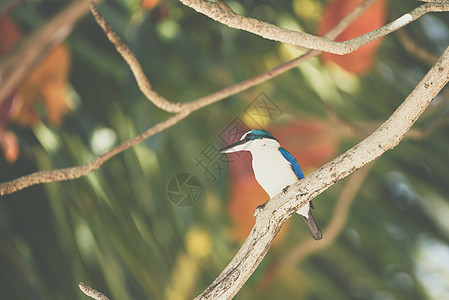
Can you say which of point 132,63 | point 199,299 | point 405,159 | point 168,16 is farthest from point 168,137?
point 199,299

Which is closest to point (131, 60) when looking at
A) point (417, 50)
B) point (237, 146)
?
point (237, 146)

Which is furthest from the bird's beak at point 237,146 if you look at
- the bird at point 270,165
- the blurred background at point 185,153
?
the blurred background at point 185,153

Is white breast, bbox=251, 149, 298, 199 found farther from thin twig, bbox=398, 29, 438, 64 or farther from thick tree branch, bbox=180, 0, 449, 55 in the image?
thin twig, bbox=398, 29, 438, 64

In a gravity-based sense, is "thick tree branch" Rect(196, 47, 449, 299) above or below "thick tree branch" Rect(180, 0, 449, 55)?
below

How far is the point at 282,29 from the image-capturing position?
360 mm

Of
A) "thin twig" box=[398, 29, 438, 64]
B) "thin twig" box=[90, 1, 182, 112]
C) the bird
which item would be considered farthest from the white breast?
"thin twig" box=[398, 29, 438, 64]

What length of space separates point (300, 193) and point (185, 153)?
2.19 ft

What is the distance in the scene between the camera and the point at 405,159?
1.12 metres

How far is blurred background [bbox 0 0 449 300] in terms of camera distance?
0.87 metres

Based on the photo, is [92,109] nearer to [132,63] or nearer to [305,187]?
[132,63]

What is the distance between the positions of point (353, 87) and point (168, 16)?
0.33 m

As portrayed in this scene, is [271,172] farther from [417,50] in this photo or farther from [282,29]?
[417,50]

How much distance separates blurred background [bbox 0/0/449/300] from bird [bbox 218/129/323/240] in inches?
12.3

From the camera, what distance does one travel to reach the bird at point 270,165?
39cm
